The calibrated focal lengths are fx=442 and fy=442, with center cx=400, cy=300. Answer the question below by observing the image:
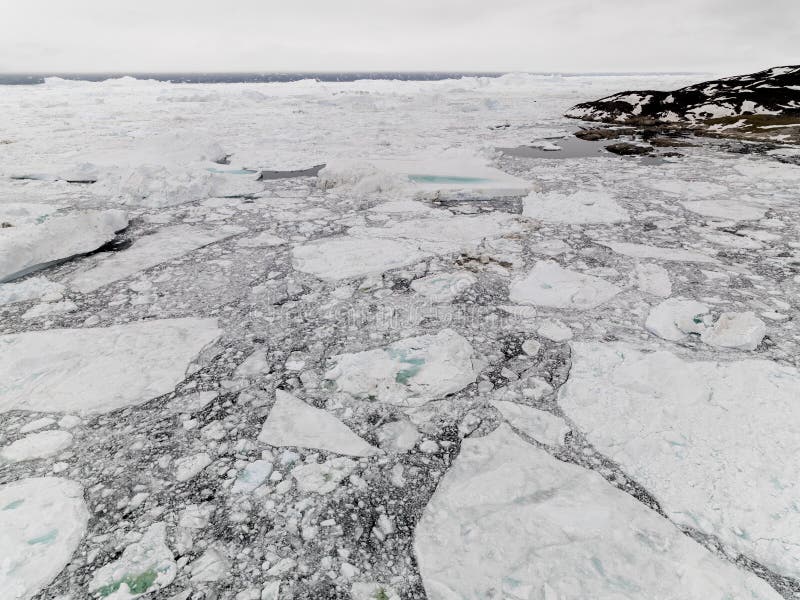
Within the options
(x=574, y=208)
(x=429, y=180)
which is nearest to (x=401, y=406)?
(x=574, y=208)

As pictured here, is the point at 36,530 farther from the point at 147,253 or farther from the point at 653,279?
the point at 653,279

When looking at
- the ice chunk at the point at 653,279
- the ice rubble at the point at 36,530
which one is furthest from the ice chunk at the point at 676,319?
the ice rubble at the point at 36,530

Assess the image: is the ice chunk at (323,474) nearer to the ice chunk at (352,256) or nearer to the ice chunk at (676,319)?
the ice chunk at (352,256)

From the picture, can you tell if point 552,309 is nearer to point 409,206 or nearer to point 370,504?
point 370,504

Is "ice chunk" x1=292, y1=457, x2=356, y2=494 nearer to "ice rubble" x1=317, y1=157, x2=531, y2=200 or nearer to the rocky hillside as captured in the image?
"ice rubble" x1=317, y1=157, x2=531, y2=200

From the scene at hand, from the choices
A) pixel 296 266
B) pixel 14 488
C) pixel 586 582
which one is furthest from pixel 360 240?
pixel 586 582
